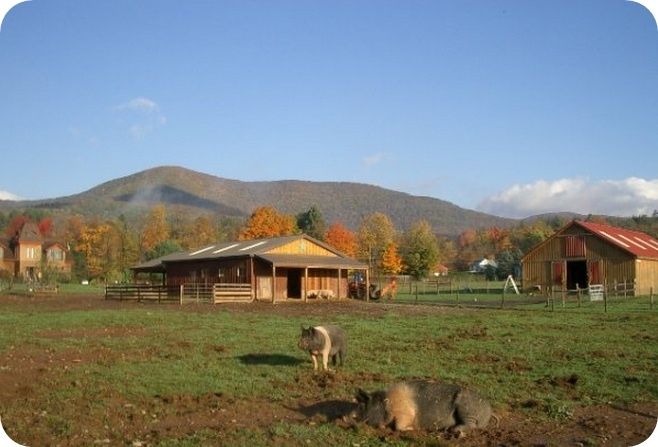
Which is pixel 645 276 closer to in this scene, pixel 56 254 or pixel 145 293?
pixel 145 293

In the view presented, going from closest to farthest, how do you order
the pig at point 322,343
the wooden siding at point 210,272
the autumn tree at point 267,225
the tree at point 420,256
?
the pig at point 322,343 → the wooden siding at point 210,272 → the autumn tree at point 267,225 → the tree at point 420,256

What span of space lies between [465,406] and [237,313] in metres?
21.6

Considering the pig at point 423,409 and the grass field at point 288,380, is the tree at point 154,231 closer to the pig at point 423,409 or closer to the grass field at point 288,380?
the grass field at point 288,380

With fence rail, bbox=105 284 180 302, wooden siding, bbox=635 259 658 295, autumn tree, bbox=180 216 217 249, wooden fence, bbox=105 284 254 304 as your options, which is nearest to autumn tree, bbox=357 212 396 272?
autumn tree, bbox=180 216 217 249

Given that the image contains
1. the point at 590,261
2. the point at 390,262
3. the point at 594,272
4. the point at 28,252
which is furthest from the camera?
the point at 28,252

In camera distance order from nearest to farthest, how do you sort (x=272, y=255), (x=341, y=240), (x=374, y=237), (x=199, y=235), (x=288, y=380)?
(x=288, y=380) < (x=272, y=255) < (x=341, y=240) < (x=374, y=237) < (x=199, y=235)

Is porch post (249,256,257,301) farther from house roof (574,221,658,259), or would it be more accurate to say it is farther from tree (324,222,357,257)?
tree (324,222,357,257)

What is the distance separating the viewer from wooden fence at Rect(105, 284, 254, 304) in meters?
38.8

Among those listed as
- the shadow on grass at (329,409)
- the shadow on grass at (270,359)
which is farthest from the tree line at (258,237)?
the shadow on grass at (329,409)

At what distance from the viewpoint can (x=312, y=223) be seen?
91.4m

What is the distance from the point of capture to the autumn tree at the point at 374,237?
91.1 metres

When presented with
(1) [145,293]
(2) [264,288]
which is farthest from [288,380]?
(1) [145,293]

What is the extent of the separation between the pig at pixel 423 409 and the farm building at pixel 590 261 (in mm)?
38531

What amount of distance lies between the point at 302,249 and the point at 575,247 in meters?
20.1
